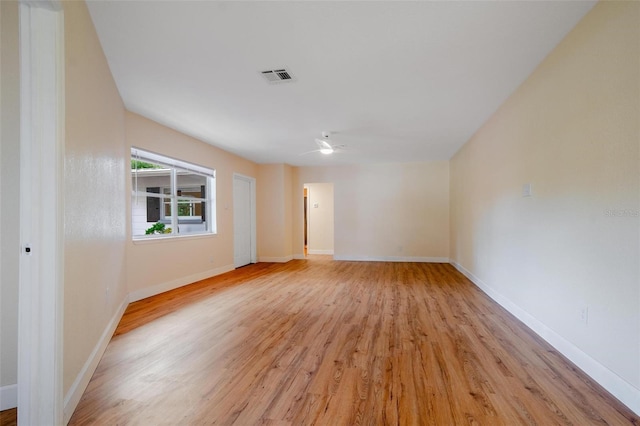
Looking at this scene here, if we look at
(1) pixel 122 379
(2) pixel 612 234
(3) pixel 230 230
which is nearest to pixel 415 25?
(2) pixel 612 234

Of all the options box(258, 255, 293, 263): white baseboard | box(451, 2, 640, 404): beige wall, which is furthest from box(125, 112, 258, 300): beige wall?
box(451, 2, 640, 404): beige wall

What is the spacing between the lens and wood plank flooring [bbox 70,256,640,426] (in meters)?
1.67

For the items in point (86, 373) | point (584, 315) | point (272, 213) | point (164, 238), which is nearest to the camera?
point (86, 373)

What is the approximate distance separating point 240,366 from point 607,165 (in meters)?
2.95

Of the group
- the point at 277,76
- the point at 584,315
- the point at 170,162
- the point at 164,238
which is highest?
the point at 277,76

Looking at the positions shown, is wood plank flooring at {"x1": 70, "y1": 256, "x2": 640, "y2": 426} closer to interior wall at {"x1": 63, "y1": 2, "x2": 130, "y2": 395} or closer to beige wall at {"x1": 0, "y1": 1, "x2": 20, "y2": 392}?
interior wall at {"x1": 63, "y1": 2, "x2": 130, "y2": 395}

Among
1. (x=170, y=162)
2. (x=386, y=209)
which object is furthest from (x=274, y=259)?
(x=170, y=162)

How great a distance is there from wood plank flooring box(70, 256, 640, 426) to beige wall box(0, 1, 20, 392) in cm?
58

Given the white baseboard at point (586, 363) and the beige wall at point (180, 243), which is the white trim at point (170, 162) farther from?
the white baseboard at point (586, 363)

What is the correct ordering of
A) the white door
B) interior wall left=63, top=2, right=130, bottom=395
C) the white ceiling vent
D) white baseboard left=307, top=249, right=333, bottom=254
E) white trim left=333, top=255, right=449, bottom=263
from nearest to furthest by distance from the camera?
interior wall left=63, top=2, right=130, bottom=395
the white ceiling vent
the white door
white trim left=333, top=255, right=449, bottom=263
white baseboard left=307, top=249, right=333, bottom=254

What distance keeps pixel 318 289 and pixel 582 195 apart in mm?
3486

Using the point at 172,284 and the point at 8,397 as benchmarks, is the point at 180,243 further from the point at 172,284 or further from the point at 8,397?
the point at 8,397

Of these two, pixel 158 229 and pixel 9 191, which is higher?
pixel 9 191

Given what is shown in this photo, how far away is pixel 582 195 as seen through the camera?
84.3 inches
